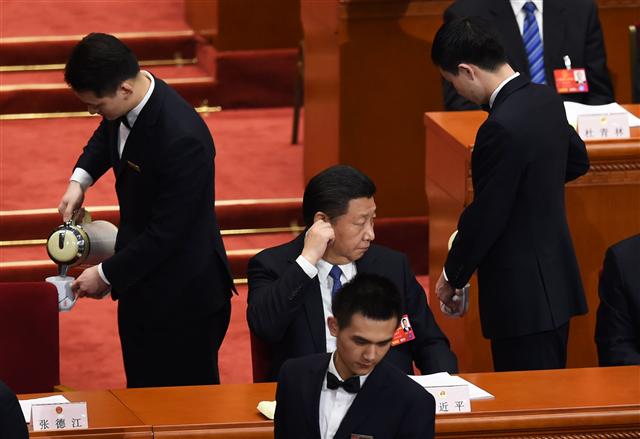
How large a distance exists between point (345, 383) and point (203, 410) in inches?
23.5

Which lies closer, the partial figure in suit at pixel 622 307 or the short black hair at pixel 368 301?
the short black hair at pixel 368 301

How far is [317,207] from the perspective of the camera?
4.04 m

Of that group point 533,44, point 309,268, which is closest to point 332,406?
point 309,268

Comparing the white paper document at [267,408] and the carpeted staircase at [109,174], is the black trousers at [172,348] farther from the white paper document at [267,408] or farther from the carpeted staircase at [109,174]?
the carpeted staircase at [109,174]

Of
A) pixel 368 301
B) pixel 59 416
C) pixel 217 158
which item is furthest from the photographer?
pixel 217 158

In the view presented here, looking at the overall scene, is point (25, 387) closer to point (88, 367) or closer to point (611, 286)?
point (88, 367)

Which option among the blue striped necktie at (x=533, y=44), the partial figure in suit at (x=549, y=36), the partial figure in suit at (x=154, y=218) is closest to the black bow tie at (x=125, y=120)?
the partial figure in suit at (x=154, y=218)

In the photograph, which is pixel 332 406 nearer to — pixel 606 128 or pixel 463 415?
pixel 463 415

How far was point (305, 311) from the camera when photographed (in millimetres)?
4035

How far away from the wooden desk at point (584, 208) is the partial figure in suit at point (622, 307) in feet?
2.25

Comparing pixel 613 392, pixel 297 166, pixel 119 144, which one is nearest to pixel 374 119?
pixel 297 166

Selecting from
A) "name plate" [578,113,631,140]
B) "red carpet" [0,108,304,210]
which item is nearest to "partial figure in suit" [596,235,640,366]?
"name plate" [578,113,631,140]

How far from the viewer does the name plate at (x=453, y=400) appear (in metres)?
3.64

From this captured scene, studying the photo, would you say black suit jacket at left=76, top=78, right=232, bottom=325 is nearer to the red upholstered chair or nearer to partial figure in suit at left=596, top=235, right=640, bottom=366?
partial figure in suit at left=596, top=235, right=640, bottom=366
